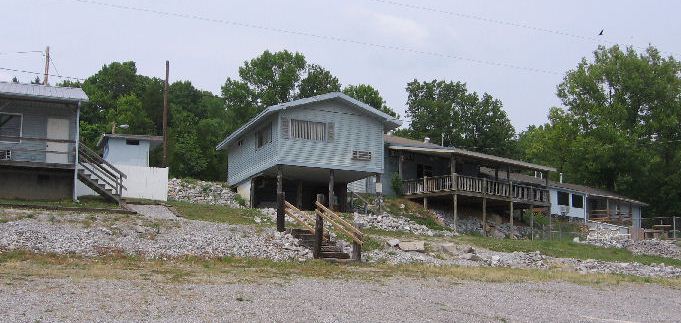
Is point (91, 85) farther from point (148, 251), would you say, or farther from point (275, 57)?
point (148, 251)

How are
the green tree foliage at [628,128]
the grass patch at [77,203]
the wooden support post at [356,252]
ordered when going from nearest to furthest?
1. the wooden support post at [356,252]
2. the grass patch at [77,203]
3. the green tree foliage at [628,128]

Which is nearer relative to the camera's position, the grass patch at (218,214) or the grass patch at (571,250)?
the grass patch at (218,214)

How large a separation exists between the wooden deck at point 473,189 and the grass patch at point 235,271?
58.8 feet

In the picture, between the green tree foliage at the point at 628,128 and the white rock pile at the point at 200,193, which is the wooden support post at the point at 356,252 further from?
the green tree foliage at the point at 628,128

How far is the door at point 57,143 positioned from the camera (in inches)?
1202

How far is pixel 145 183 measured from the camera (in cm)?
3512

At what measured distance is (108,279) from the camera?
16234mm

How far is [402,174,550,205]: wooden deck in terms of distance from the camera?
42031mm

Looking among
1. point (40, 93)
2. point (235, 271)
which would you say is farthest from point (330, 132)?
point (235, 271)

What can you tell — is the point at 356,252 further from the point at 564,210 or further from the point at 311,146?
the point at 564,210

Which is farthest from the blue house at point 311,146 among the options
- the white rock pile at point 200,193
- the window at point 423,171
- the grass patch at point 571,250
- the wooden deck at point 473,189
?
the grass patch at point 571,250

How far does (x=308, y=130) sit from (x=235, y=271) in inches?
744

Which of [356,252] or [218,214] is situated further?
[218,214]

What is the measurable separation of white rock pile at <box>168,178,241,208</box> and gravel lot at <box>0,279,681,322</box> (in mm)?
21424
